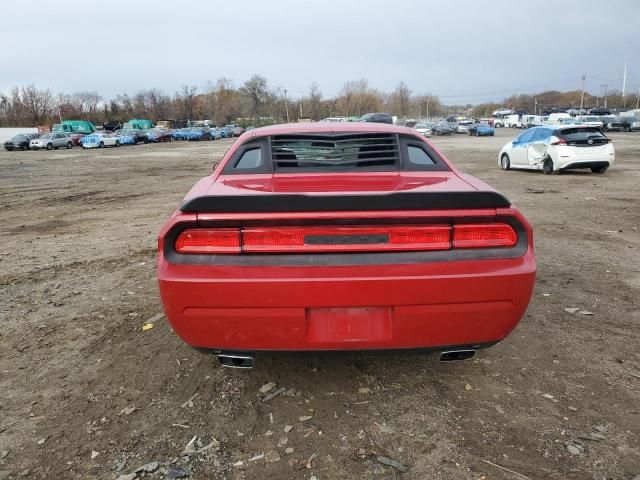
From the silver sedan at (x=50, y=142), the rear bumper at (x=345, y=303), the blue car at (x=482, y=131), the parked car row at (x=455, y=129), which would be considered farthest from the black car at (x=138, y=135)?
the rear bumper at (x=345, y=303)

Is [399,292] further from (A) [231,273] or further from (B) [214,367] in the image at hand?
(B) [214,367]

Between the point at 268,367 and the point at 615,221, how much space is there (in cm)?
699

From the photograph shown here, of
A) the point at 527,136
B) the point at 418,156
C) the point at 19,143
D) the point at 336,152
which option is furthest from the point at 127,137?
the point at 418,156

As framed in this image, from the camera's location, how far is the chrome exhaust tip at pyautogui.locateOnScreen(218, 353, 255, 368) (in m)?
2.57

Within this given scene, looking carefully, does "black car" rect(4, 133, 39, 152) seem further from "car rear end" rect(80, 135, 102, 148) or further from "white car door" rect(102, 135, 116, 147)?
"white car door" rect(102, 135, 116, 147)

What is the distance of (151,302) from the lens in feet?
14.8

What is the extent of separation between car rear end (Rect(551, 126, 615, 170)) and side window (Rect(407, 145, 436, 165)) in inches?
467

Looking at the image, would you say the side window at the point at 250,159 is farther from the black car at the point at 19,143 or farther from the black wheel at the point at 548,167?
the black car at the point at 19,143

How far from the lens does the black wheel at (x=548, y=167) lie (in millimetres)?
14516

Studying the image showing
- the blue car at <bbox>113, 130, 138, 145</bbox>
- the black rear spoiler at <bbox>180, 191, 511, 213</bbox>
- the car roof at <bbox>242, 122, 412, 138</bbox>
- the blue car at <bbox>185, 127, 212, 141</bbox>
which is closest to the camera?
the black rear spoiler at <bbox>180, 191, 511, 213</bbox>

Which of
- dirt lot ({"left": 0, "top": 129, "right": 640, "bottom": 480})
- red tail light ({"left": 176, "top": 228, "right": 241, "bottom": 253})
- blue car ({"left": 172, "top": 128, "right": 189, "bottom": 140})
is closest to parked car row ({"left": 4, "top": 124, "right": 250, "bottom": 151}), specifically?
blue car ({"left": 172, "top": 128, "right": 189, "bottom": 140})

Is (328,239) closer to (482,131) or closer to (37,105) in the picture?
(482,131)

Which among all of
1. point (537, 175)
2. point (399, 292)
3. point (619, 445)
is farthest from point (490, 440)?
point (537, 175)

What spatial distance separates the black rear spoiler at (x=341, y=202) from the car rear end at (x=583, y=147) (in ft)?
43.1
